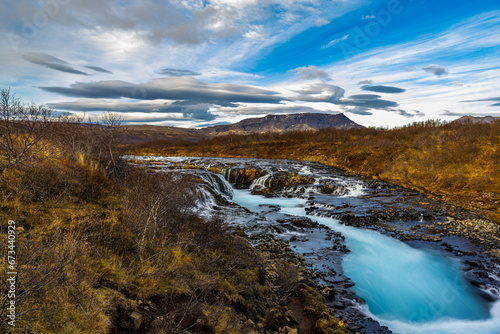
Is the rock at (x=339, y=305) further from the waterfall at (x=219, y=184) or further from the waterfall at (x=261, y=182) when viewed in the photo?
the waterfall at (x=261, y=182)

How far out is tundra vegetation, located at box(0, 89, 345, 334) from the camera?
12.0 feet

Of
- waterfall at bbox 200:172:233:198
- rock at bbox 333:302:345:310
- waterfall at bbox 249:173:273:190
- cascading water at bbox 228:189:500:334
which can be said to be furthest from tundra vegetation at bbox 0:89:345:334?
waterfall at bbox 249:173:273:190

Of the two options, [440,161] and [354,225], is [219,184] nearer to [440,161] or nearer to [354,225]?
[354,225]

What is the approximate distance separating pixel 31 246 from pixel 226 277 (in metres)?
3.95

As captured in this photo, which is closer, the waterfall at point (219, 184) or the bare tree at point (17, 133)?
the bare tree at point (17, 133)

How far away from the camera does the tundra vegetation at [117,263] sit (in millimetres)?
3664

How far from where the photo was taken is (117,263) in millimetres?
5082

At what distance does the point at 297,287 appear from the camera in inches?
276

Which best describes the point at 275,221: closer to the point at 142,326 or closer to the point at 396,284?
the point at 396,284

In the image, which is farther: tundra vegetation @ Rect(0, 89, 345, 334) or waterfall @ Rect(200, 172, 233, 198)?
waterfall @ Rect(200, 172, 233, 198)

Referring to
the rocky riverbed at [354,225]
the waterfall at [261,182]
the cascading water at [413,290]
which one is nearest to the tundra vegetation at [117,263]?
the rocky riverbed at [354,225]

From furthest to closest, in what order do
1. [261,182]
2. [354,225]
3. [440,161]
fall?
[261,182] → [440,161] → [354,225]

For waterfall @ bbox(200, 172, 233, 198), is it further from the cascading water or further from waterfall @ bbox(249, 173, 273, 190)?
the cascading water

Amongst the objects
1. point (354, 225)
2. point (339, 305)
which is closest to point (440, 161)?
point (354, 225)
